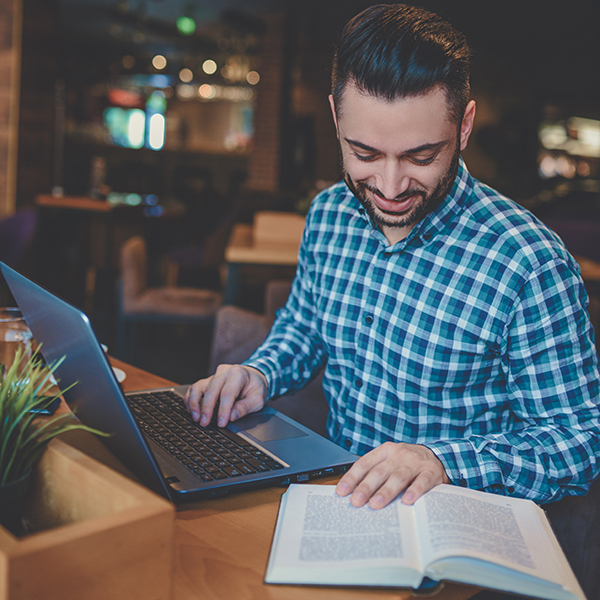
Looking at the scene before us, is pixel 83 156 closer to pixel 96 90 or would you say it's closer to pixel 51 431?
Answer: pixel 96 90

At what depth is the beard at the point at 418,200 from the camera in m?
1.05

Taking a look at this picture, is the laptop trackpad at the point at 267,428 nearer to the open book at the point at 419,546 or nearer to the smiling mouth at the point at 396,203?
the open book at the point at 419,546

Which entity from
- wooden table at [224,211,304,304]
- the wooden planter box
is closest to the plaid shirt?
the wooden planter box

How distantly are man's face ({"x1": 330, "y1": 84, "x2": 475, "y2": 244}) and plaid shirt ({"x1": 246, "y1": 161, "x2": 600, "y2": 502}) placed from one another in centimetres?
12

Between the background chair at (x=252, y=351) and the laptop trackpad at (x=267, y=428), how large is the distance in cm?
53

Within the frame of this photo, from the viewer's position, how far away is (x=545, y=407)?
3.35 ft

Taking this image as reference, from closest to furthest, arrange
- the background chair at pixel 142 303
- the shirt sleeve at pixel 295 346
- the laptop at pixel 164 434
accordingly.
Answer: the laptop at pixel 164 434 < the shirt sleeve at pixel 295 346 < the background chair at pixel 142 303

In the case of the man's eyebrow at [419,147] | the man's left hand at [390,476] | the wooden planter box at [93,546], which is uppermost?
the man's eyebrow at [419,147]

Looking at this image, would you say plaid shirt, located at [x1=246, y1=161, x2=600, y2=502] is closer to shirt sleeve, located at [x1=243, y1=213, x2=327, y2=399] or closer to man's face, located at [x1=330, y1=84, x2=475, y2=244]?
shirt sleeve, located at [x1=243, y1=213, x2=327, y2=399]

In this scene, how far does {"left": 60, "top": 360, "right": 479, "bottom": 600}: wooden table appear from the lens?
649mm

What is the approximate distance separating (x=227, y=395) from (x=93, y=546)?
22.1 inches

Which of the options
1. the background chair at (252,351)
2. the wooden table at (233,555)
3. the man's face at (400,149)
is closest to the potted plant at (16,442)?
the wooden table at (233,555)

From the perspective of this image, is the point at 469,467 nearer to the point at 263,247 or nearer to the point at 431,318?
the point at 431,318

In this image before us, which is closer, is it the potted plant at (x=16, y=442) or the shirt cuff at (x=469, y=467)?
the potted plant at (x=16, y=442)
